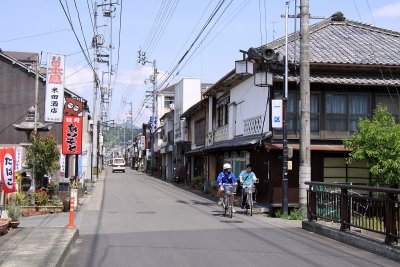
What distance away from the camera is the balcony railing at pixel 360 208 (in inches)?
380

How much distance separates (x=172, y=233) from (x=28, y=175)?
36.5 feet

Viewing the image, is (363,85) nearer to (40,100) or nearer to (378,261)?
(378,261)

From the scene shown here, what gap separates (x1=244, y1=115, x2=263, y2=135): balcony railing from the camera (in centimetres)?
2183

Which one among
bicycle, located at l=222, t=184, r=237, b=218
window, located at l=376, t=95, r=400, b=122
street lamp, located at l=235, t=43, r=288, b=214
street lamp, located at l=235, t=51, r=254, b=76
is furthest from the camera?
window, located at l=376, t=95, r=400, b=122

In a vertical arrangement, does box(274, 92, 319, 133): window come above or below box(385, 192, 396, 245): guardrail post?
above

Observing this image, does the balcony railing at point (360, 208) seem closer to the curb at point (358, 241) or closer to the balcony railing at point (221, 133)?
the curb at point (358, 241)

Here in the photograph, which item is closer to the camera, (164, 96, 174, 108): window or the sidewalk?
the sidewalk

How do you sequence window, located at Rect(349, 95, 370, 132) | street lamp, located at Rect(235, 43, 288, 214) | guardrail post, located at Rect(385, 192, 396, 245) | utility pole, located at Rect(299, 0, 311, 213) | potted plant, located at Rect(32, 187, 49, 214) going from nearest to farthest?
guardrail post, located at Rect(385, 192, 396, 245) < utility pole, located at Rect(299, 0, 311, 213) < street lamp, located at Rect(235, 43, 288, 214) < potted plant, located at Rect(32, 187, 49, 214) < window, located at Rect(349, 95, 370, 132)

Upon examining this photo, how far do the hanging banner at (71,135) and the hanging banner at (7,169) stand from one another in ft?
28.0

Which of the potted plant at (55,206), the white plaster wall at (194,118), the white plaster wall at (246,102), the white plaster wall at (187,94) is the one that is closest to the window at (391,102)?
the white plaster wall at (246,102)

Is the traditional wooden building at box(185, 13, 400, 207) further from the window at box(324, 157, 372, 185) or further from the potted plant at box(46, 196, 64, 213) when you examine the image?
the potted plant at box(46, 196, 64, 213)

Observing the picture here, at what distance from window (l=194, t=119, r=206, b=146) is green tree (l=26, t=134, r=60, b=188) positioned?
57.3 ft

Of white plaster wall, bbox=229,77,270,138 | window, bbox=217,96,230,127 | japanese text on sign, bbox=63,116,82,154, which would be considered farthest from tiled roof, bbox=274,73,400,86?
japanese text on sign, bbox=63,116,82,154

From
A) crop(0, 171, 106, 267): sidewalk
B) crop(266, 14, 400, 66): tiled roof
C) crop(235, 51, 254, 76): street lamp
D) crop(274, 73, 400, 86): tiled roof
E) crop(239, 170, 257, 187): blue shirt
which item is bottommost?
crop(0, 171, 106, 267): sidewalk
